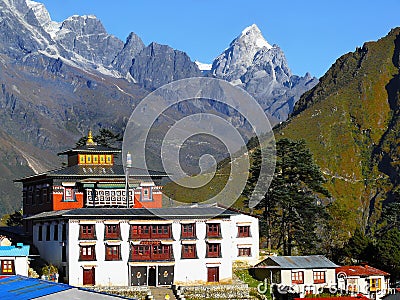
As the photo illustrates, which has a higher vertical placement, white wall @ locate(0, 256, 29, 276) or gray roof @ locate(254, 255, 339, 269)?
white wall @ locate(0, 256, 29, 276)

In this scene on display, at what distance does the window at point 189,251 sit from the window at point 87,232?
27.8ft

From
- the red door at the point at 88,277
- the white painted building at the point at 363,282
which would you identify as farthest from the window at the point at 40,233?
the white painted building at the point at 363,282

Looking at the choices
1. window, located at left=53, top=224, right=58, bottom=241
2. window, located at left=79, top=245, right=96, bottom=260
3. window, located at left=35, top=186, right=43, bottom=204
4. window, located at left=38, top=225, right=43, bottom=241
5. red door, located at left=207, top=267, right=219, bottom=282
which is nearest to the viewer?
window, located at left=79, top=245, right=96, bottom=260

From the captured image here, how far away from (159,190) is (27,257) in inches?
833

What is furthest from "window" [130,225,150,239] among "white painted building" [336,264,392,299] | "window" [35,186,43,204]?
"white painted building" [336,264,392,299]

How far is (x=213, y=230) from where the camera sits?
273 ft

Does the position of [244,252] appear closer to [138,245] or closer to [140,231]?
[140,231]

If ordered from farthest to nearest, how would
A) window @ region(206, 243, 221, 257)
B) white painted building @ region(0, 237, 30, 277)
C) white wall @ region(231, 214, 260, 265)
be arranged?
white wall @ region(231, 214, 260, 265)
window @ region(206, 243, 221, 257)
white painted building @ region(0, 237, 30, 277)

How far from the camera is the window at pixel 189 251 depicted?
8175 centimetres

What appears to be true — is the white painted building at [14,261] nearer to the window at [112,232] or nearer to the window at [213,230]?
the window at [112,232]

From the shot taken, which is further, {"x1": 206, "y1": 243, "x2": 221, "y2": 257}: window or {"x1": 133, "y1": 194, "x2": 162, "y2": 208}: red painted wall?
{"x1": 133, "y1": 194, "x2": 162, "y2": 208}: red painted wall

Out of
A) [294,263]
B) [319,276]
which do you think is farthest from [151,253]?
[319,276]

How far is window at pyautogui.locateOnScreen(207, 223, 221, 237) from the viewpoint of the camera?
272ft

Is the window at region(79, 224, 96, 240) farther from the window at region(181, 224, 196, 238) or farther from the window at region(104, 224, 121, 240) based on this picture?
the window at region(181, 224, 196, 238)
